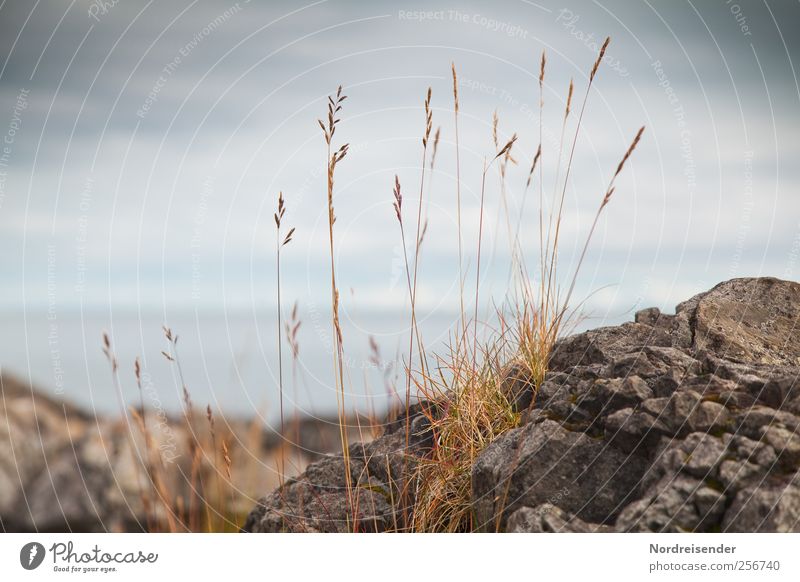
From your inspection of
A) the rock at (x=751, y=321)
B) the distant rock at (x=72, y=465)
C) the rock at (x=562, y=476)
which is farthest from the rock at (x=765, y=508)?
the distant rock at (x=72, y=465)

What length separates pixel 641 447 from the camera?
2.43 metres

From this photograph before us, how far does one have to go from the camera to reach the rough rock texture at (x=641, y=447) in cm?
216

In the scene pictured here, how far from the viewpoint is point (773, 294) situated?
3.52 metres

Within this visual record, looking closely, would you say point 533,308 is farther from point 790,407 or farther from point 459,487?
point 790,407

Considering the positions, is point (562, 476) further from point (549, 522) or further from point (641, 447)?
point (641, 447)
